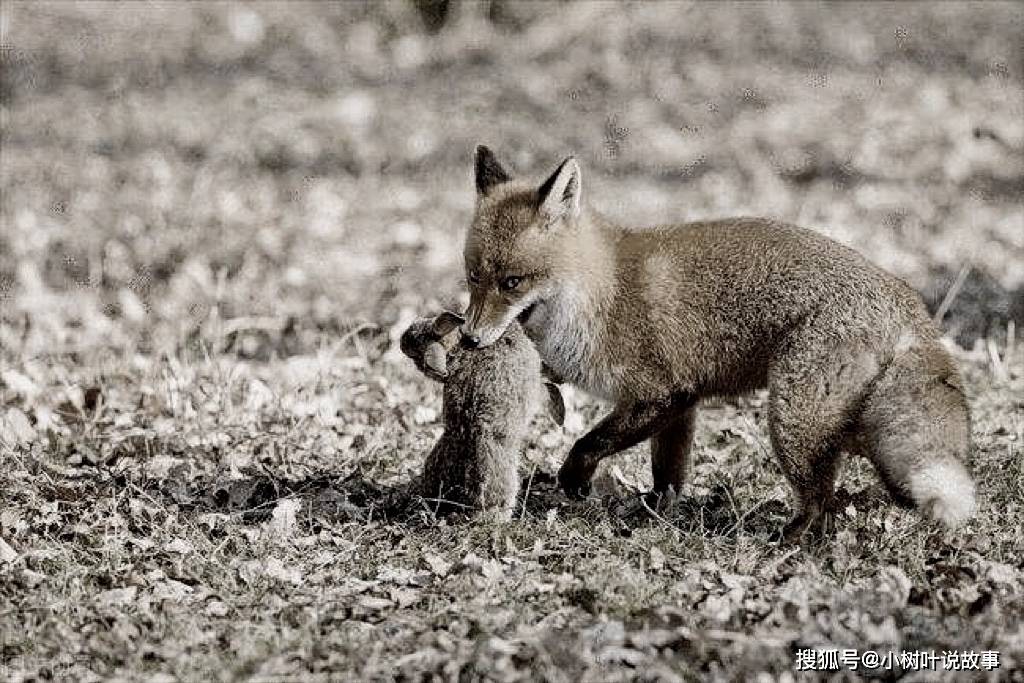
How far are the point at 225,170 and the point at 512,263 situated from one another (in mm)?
9027

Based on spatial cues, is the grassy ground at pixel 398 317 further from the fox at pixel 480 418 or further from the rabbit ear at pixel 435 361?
the rabbit ear at pixel 435 361

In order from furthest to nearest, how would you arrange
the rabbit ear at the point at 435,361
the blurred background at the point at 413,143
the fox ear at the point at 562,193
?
1. the blurred background at the point at 413,143
2. the fox ear at the point at 562,193
3. the rabbit ear at the point at 435,361

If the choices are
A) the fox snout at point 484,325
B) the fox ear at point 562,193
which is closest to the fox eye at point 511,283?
the fox snout at point 484,325

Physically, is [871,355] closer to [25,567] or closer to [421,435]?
[421,435]

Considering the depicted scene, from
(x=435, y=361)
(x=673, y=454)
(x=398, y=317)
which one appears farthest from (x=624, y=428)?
(x=398, y=317)

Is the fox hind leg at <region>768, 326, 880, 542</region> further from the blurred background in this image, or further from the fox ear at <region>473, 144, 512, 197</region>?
the blurred background

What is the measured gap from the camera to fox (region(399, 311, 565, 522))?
20.4 ft

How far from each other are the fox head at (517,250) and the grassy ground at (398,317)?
1005 mm

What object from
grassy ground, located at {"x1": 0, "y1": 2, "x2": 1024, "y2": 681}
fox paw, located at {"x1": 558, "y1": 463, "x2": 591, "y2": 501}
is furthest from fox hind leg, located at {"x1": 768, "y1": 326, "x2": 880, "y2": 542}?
fox paw, located at {"x1": 558, "y1": 463, "x2": 591, "y2": 501}

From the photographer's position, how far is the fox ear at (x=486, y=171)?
7129 millimetres

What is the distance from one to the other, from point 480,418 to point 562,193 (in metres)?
1.24

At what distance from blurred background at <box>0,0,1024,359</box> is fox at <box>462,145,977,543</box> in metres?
3.30

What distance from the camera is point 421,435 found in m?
7.65

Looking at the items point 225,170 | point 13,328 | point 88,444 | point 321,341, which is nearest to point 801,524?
point 88,444
